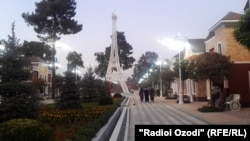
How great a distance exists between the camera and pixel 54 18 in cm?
4481

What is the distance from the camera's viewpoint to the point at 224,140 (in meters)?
6.15

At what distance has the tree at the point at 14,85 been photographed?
1295cm

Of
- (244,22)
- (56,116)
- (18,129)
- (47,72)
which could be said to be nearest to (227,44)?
(244,22)

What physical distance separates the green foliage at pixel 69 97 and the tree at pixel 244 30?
10.1 metres

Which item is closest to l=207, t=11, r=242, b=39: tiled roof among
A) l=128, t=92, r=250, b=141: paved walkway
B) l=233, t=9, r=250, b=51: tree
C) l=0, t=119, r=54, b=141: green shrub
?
l=128, t=92, r=250, b=141: paved walkway

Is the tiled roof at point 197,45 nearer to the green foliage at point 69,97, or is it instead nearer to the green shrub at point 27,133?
the green foliage at point 69,97

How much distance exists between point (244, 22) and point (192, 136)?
11.8 metres

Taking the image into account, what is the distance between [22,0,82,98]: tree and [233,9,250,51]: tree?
97.7 ft

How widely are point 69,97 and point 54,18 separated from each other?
24332 millimetres

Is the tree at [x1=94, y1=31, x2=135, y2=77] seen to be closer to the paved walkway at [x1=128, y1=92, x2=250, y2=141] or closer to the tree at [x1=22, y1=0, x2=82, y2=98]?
the tree at [x1=22, y1=0, x2=82, y2=98]

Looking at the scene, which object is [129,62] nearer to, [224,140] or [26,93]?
[26,93]

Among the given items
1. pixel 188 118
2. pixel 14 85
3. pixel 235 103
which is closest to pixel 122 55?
pixel 235 103

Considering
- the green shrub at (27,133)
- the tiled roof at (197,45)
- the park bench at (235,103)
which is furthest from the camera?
the tiled roof at (197,45)

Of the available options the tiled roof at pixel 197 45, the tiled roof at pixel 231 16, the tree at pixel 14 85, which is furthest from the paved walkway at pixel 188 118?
the tiled roof at pixel 197 45
